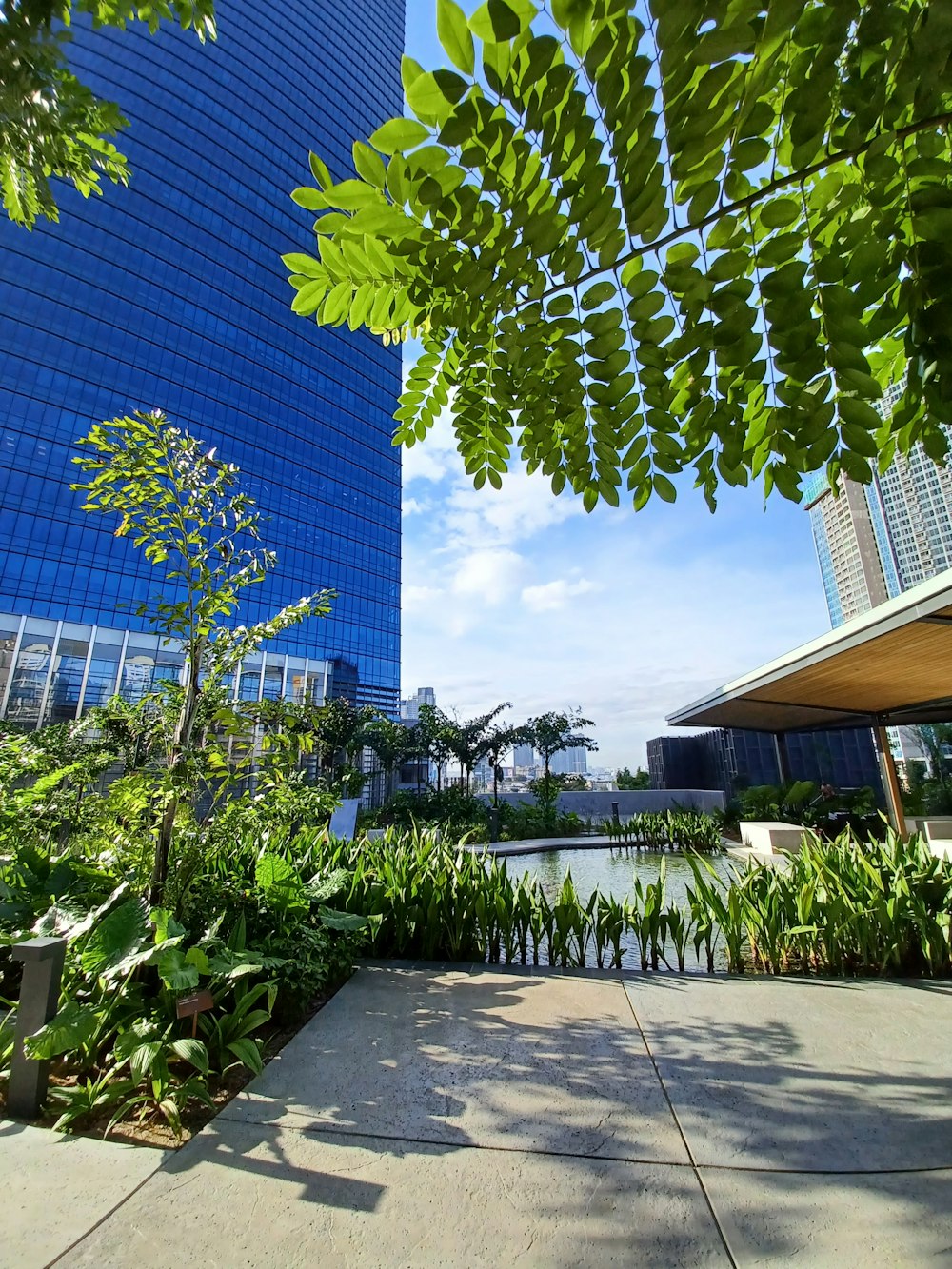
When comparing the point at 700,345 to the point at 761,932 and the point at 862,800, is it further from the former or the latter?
the point at 862,800

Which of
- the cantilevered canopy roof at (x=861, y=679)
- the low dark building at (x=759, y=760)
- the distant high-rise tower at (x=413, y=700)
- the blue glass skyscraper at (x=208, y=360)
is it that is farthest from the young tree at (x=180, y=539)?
the distant high-rise tower at (x=413, y=700)

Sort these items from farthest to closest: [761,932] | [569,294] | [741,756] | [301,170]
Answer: [301,170] < [741,756] < [761,932] < [569,294]

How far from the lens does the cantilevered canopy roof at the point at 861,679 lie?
5.89 m

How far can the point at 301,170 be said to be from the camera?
204ft

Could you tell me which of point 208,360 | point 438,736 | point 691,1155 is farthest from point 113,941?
point 208,360

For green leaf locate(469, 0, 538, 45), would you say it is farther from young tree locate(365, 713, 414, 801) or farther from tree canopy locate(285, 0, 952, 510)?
young tree locate(365, 713, 414, 801)

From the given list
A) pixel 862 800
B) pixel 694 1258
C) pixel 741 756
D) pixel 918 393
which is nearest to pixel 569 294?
pixel 918 393

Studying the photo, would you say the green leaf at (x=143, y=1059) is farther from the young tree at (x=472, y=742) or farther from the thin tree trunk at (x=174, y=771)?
the young tree at (x=472, y=742)

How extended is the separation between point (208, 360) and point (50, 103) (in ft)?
199

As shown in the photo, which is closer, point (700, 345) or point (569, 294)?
point (700, 345)

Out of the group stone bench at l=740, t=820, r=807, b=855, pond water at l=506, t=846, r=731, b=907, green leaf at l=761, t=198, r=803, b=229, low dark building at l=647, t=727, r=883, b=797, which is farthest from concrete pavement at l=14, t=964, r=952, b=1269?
low dark building at l=647, t=727, r=883, b=797

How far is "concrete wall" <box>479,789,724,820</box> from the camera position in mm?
19125

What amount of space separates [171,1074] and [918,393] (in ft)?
12.6

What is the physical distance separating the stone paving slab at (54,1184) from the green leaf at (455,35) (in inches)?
136
